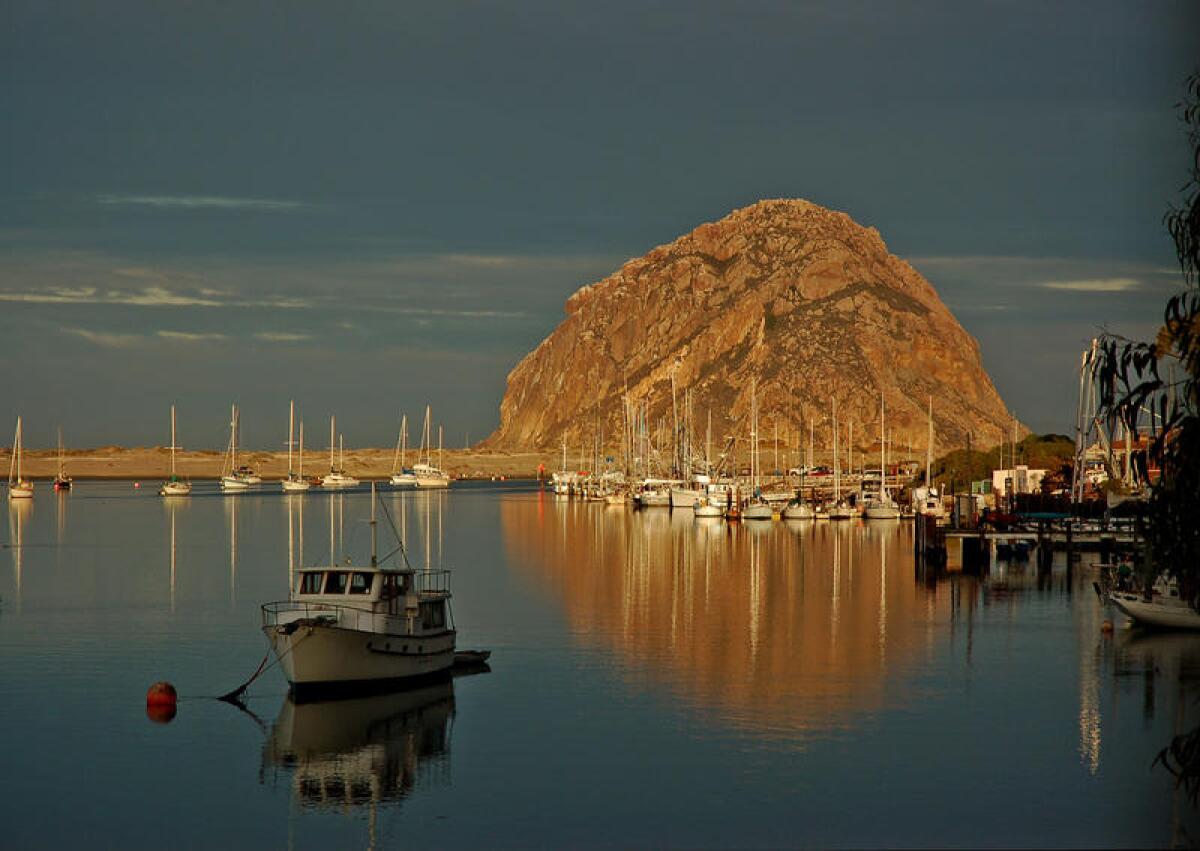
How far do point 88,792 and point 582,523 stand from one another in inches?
4153

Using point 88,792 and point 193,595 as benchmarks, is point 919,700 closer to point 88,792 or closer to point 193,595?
point 88,792

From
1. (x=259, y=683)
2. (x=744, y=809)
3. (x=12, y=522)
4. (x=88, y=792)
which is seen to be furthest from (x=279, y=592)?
(x=12, y=522)

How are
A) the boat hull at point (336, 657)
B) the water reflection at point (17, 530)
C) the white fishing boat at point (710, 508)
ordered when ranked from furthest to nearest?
1. the white fishing boat at point (710, 508)
2. the water reflection at point (17, 530)
3. the boat hull at point (336, 657)

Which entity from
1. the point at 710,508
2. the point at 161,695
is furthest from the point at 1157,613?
the point at 710,508

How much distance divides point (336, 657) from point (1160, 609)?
30.3 m

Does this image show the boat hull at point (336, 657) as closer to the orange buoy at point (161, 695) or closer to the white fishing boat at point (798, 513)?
the orange buoy at point (161, 695)

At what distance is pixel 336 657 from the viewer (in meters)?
43.5

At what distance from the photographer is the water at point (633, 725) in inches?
1300

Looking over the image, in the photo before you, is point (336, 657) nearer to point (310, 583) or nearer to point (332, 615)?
point (332, 615)

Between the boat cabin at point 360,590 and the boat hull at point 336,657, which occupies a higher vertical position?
the boat cabin at point 360,590

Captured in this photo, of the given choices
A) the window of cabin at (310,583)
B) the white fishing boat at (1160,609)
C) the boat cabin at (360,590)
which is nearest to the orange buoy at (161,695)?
the boat cabin at (360,590)

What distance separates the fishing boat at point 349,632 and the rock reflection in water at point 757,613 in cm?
796

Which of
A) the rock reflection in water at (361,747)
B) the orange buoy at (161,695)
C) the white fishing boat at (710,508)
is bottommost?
the rock reflection in water at (361,747)

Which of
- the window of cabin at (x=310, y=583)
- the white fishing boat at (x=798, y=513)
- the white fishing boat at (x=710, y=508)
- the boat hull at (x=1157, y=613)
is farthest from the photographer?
the white fishing boat at (x=710, y=508)
